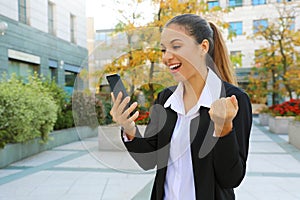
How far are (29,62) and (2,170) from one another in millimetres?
8496

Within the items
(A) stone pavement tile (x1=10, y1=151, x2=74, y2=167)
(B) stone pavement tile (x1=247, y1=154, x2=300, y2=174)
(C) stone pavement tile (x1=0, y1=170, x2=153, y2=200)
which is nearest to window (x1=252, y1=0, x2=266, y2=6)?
(B) stone pavement tile (x1=247, y1=154, x2=300, y2=174)

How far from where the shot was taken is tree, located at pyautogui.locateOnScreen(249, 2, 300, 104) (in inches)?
461

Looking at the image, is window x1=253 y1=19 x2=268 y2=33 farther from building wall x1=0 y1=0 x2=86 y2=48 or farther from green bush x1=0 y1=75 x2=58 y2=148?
green bush x1=0 y1=75 x2=58 y2=148

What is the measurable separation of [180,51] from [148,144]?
0.43 m

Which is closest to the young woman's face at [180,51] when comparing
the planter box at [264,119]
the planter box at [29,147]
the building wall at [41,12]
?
the planter box at [29,147]

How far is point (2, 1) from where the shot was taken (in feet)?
34.0

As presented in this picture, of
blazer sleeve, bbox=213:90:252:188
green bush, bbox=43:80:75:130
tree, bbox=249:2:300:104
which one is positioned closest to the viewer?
blazer sleeve, bbox=213:90:252:188

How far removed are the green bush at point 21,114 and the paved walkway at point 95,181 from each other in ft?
1.74

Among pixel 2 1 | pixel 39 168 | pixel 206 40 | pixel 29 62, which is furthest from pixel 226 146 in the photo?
pixel 29 62

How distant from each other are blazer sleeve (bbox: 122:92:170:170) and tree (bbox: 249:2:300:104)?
11521 millimetres

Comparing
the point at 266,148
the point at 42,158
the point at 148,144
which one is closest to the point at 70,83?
the point at 42,158

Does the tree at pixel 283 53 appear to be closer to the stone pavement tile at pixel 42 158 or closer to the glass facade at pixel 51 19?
the glass facade at pixel 51 19

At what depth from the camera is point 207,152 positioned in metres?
1.00

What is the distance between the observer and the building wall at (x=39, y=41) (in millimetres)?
10641
